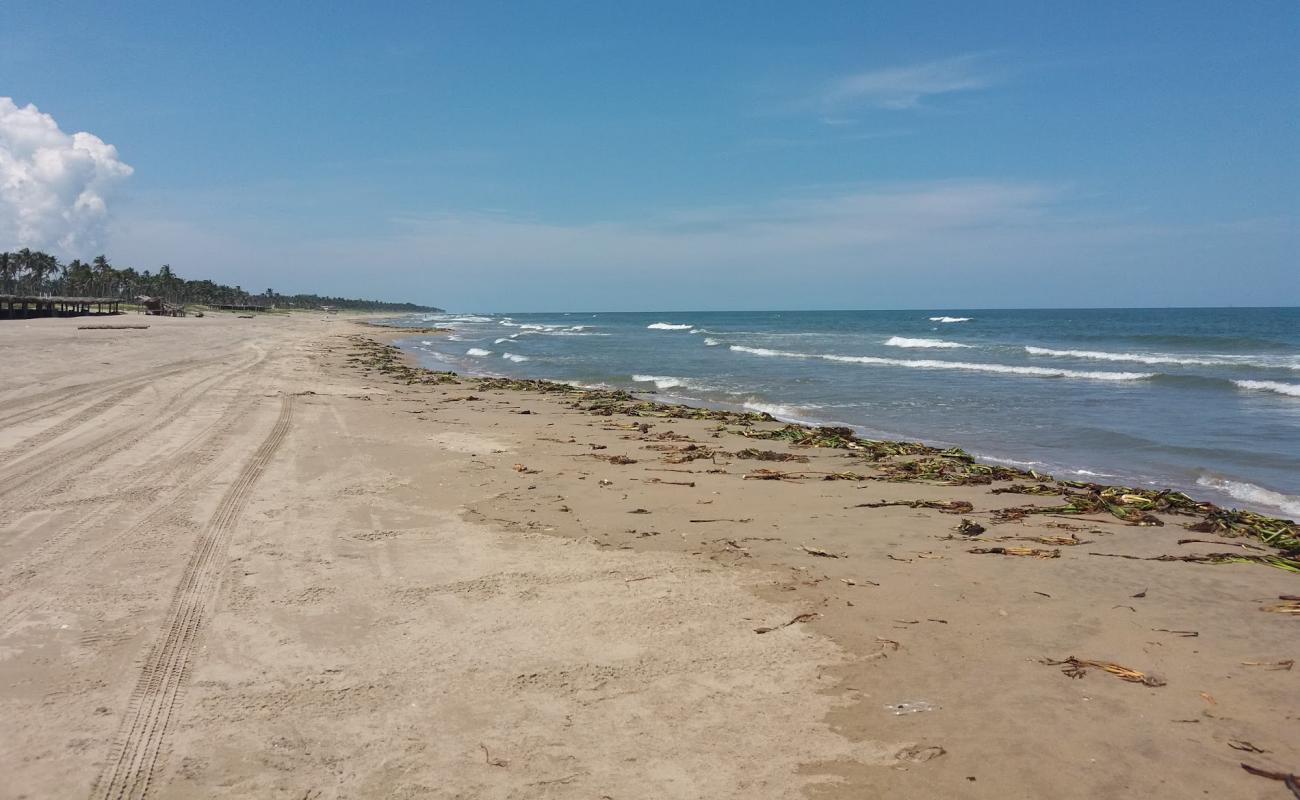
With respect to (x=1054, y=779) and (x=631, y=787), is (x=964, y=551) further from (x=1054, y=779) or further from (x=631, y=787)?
(x=631, y=787)

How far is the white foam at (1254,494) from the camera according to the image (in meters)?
9.11

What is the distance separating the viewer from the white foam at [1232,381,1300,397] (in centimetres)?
2058

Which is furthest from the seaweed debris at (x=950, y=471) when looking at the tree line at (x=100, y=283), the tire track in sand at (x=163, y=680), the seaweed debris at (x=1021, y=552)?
the tree line at (x=100, y=283)

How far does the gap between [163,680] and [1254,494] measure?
11.7m

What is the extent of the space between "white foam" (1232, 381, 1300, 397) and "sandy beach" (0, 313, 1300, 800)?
55.6 feet

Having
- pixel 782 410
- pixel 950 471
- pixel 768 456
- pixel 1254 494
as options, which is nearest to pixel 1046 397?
pixel 782 410

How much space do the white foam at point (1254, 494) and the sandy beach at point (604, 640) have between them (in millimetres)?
2145

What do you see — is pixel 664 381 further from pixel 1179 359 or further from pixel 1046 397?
pixel 1179 359

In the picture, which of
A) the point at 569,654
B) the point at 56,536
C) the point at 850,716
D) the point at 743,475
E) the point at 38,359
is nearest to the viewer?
the point at 850,716

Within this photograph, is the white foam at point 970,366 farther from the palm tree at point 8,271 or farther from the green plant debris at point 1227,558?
the palm tree at point 8,271

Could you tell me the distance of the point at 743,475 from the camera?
9844 mm

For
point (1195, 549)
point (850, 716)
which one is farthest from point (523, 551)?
point (1195, 549)

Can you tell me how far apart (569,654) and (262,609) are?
2125mm

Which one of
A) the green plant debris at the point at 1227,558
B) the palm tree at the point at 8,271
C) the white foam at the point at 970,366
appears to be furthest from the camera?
the palm tree at the point at 8,271
